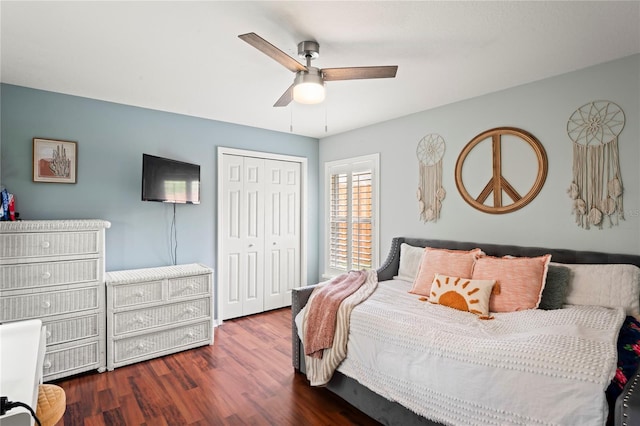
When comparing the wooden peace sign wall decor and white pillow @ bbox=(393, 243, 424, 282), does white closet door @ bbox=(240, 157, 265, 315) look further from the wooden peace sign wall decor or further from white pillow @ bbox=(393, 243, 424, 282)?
the wooden peace sign wall decor

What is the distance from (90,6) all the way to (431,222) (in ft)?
10.7

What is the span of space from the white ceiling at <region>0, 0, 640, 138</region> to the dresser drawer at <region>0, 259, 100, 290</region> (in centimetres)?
152

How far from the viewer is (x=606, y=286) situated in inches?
90.4

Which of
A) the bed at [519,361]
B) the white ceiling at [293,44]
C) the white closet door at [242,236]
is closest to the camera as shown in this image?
the bed at [519,361]

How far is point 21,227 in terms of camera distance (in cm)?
256

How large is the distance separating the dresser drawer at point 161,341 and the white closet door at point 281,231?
1202 mm

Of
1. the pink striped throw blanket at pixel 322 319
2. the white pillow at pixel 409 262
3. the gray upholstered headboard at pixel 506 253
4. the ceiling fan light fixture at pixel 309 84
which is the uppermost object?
the ceiling fan light fixture at pixel 309 84

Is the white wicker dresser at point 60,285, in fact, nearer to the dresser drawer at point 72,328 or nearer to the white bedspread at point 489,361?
the dresser drawer at point 72,328

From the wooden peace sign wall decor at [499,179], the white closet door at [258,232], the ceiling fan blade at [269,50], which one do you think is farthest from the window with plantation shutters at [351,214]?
the ceiling fan blade at [269,50]

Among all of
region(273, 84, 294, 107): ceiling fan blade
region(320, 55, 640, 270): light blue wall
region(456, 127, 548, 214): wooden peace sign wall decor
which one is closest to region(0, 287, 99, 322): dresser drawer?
region(273, 84, 294, 107): ceiling fan blade

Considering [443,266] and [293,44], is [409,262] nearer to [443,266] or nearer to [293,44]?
[443,266]

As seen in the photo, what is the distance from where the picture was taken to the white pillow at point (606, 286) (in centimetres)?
222

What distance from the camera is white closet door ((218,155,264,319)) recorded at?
415 centimetres

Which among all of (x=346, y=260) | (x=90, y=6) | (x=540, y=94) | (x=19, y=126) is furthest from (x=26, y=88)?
(x=540, y=94)
